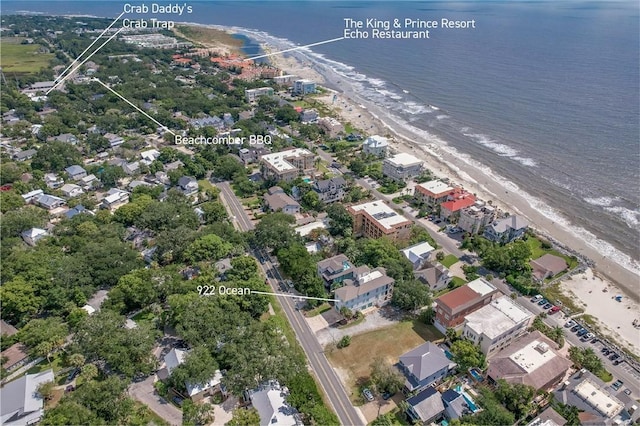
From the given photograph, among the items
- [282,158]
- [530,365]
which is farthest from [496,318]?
[282,158]

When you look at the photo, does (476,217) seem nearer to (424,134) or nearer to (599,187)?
(599,187)

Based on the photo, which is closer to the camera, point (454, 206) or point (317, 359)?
point (317, 359)

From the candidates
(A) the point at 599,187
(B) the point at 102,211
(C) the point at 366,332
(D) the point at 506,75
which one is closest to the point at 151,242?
(B) the point at 102,211

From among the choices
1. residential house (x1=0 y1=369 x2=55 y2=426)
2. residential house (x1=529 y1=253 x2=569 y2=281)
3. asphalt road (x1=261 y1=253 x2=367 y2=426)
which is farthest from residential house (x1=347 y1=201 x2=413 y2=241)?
residential house (x1=0 y1=369 x2=55 y2=426)

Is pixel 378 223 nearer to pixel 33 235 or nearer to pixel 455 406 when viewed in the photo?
pixel 455 406

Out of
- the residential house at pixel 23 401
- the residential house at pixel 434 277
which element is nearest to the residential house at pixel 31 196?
the residential house at pixel 23 401

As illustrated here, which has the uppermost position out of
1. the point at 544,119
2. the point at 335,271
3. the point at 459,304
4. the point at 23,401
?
the point at 544,119

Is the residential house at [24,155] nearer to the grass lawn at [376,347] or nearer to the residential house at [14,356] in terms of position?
the residential house at [14,356]

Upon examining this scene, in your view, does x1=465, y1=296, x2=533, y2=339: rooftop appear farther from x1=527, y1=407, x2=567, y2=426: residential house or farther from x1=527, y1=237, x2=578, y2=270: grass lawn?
x1=527, y1=237, x2=578, y2=270: grass lawn
